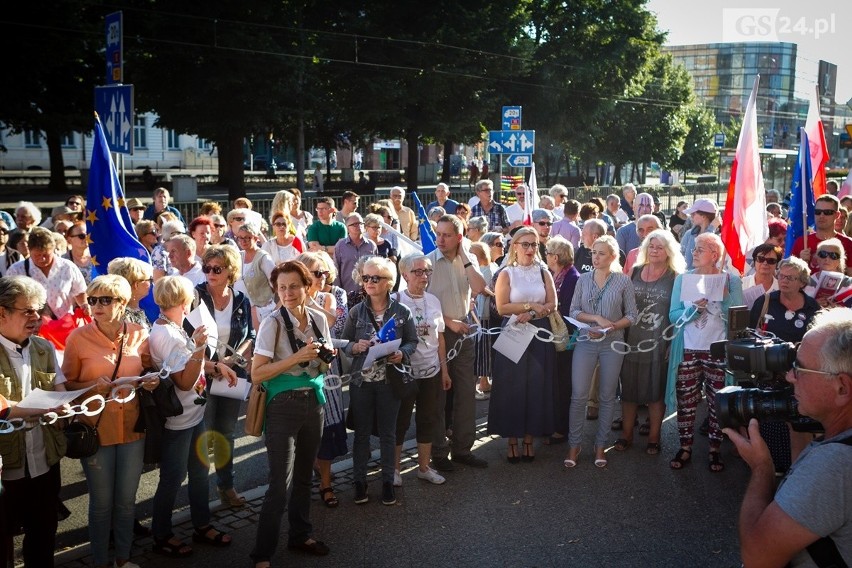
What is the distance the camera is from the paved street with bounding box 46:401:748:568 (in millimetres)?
5238

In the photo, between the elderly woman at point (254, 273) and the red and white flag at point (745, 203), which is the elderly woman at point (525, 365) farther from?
the red and white flag at point (745, 203)

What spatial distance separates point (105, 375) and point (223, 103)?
24238mm

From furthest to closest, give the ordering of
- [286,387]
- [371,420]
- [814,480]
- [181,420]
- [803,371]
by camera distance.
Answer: [371,420], [181,420], [286,387], [803,371], [814,480]

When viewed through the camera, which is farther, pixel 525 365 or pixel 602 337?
pixel 525 365

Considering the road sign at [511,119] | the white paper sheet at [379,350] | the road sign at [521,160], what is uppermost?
the road sign at [511,119]

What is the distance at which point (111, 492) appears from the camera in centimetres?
473

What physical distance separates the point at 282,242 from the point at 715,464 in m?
4.67

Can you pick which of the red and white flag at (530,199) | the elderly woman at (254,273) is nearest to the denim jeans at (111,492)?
the elderly woman at (254,273)

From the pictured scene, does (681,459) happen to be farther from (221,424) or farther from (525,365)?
(221,424)

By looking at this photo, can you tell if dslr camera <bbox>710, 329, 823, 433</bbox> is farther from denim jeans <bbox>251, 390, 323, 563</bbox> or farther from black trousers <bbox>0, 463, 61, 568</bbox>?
black trousers <bbox>0, 463, 61, 568</bbox>

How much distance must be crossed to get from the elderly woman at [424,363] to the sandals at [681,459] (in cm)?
197

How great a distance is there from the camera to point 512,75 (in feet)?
116

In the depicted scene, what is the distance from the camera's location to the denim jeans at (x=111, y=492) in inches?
184

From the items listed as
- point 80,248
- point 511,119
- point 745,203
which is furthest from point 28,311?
point 511,119
